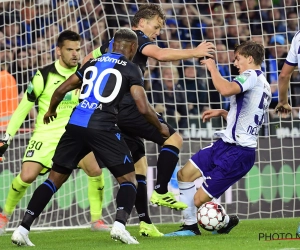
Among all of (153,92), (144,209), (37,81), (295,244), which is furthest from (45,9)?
(295,244)

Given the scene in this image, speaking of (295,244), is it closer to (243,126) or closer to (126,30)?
(243,126)

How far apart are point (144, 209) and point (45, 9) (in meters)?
4.57

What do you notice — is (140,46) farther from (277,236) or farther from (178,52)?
(277,236)

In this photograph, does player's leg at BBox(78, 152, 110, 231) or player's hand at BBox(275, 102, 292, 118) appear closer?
player's hand at BBox(275, 102, 292, 118)

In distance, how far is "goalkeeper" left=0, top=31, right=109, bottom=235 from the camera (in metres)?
9.10

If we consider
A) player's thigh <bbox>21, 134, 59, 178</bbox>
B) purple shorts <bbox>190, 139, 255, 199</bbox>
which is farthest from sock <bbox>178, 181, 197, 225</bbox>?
player's thigh <bbox>21, 134, 59, 178</bbox>

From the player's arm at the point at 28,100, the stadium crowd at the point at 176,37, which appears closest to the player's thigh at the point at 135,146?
the player's arm at the point at 28,100

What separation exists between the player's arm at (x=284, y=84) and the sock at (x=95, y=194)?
238 centimetres

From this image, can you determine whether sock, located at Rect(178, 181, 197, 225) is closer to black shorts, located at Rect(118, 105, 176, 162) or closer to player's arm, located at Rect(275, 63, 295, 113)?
black shorts, located at Rect(118, 105, 176, 162)

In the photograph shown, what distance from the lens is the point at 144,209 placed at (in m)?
8.02

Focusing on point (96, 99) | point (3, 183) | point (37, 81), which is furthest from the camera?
point (3, 183)

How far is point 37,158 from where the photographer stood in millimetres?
9070

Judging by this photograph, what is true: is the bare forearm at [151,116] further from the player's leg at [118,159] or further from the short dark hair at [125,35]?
the short dark hair at [125,35]

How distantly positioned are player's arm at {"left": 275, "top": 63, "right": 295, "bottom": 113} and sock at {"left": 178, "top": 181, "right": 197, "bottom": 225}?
1.13 m
